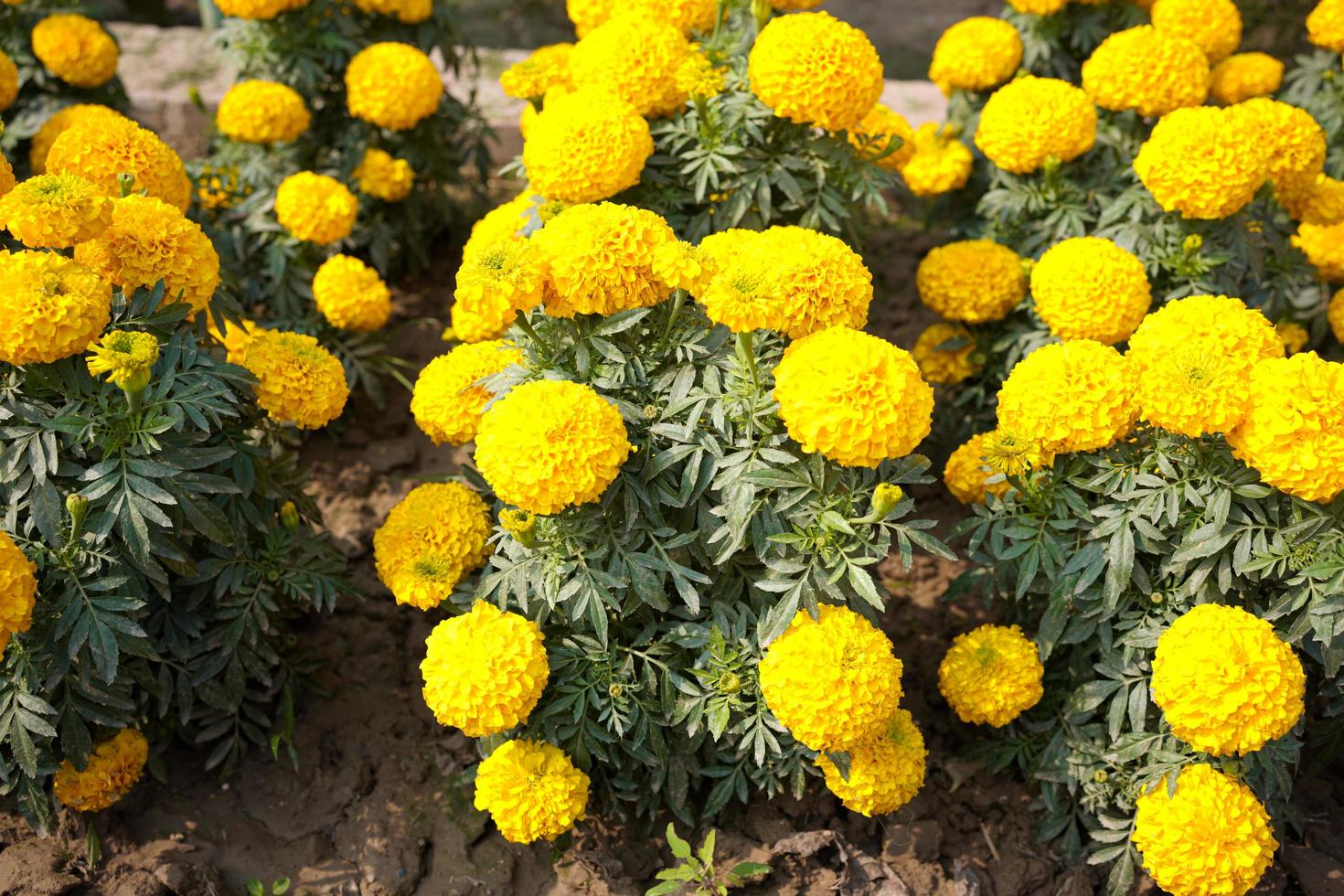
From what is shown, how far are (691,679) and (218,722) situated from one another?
158 cm

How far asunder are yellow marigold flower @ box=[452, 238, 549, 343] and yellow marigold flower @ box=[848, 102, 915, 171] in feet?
5.01

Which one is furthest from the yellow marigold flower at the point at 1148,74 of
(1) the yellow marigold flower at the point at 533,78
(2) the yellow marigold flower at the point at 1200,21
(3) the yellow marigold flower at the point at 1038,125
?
(1) the yellow marigold flower at the point at 533,78

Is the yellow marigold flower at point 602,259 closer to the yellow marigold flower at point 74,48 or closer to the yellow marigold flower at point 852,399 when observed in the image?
the yellow marigold flower at point 852,399

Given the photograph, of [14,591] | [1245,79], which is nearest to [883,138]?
[1245,79]

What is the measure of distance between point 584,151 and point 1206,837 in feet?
8.65

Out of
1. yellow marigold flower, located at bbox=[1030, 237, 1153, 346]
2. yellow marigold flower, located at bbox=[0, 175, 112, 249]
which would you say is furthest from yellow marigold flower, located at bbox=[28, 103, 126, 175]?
yellow marigold flower, located at bbox=[1030, 237, 1153, 346]

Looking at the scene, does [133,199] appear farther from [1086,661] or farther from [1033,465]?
[1086,661]

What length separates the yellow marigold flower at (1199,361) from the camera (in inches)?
118

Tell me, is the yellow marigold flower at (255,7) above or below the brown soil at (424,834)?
above

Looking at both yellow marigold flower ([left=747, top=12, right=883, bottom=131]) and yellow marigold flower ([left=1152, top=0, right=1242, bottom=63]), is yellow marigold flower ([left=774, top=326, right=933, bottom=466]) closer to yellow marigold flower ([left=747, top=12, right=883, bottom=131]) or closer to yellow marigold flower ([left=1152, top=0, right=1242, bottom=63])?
yellow marigold flower ([left=747, top=12, right=883, bottom=131])

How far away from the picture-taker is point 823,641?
301 cm

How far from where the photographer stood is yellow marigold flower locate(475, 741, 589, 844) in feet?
10.5

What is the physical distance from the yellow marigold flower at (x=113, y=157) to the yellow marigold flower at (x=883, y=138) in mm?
2296

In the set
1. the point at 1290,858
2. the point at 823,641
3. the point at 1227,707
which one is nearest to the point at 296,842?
the point at 823,641
